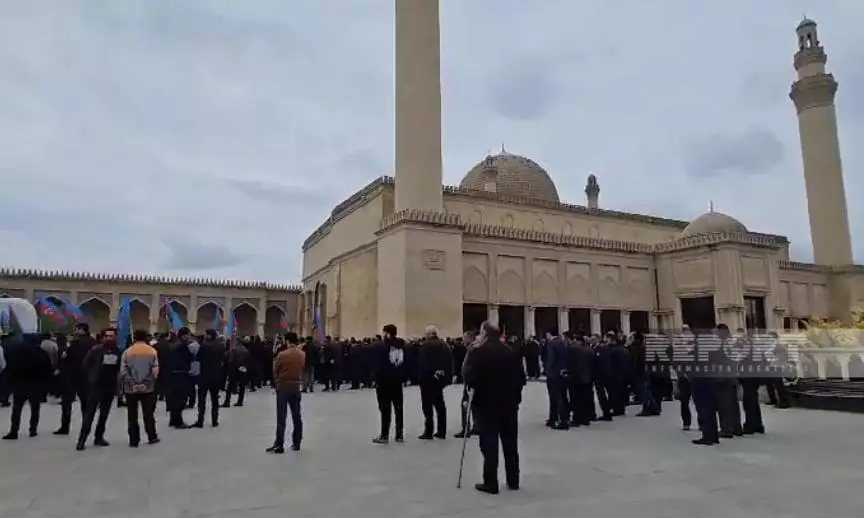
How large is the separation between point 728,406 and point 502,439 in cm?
476

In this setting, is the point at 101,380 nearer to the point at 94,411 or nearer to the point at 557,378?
the point at 94,411

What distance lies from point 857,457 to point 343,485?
587 centimetres

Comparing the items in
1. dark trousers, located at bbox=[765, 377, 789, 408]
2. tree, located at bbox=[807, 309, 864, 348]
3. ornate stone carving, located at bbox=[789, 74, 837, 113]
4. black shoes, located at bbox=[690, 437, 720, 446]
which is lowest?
black shoes, located at bbox=[690, 437, 720, 446]

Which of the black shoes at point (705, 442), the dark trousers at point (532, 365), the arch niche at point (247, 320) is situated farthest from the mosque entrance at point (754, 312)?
the arch niche at point (247, 320)

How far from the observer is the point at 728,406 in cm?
871

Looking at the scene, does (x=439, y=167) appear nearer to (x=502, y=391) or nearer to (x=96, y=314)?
(x=502, y=391)

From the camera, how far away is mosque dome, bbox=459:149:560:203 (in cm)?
3672

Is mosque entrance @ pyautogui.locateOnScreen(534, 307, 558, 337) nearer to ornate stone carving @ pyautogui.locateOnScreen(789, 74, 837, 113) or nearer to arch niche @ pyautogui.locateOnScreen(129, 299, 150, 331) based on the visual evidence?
ornate stone carving @ pyautogui.locateOnScreen(789, 74, 837, 113)

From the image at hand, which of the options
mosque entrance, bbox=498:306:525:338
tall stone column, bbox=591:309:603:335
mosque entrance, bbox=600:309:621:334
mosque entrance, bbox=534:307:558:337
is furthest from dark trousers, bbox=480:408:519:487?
mosque entrance, bbox=600:309:621:334

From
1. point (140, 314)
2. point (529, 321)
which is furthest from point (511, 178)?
point (140, 314)

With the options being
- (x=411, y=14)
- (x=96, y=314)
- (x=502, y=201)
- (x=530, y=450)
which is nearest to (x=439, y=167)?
(x=411, y=14)

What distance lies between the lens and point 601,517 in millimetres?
4480

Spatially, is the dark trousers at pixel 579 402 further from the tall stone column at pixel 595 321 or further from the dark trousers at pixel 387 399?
the tall stone column at pixel 595 321

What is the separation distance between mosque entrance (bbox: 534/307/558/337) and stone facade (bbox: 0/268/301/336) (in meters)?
17.3
